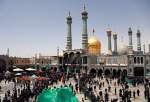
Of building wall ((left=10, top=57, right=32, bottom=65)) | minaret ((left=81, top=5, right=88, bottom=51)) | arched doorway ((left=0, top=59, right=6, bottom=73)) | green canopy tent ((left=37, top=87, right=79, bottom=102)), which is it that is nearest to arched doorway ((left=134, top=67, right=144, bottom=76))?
minaret ((left=81, top=5, right=88, bottom=51))

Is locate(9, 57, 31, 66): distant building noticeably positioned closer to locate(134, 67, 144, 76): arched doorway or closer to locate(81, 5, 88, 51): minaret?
locate(81, 5, 88, 51): minaret

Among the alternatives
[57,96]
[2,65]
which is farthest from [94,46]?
[57,96]

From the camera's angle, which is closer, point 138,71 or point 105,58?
point 138,71

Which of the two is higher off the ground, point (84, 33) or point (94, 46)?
point (84, 33)

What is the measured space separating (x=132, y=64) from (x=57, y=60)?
24182 mm

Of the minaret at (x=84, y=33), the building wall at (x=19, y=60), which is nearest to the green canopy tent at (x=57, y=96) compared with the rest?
the minaret at (x=84, y=33)

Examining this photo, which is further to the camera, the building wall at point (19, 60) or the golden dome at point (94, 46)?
the building wall at point (19, 60)

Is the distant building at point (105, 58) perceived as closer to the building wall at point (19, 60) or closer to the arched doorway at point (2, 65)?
the arched doorway at point (2, 65)

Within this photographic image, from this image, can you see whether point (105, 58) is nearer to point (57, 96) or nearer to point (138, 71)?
point (138, 71)

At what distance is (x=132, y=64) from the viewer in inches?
1930

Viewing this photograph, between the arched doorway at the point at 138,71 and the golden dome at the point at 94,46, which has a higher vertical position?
the golden dome at the point at 94,46

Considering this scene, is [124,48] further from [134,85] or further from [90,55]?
[134,85]

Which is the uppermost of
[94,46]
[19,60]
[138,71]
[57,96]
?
[94,46]

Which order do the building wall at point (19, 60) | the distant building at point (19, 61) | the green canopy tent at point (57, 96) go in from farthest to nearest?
the building wall at point (19, 60) → the distant building at point (19, 61) → the green canopy tent at point (57, 96)
